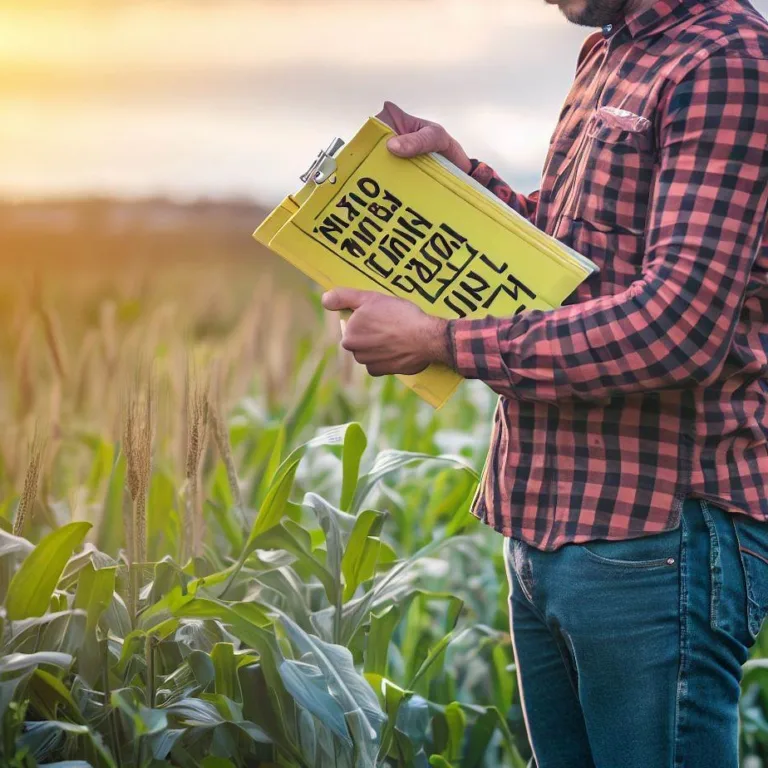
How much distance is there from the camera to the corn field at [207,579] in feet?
4.38

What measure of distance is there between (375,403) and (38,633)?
1554 mm

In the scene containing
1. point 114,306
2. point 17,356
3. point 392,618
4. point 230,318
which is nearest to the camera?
point 392,618

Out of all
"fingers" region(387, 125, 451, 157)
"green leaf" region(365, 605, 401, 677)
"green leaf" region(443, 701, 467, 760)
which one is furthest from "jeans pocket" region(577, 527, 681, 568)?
"green leaf" region(443, 701, 467, 760)

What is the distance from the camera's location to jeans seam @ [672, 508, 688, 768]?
116cm

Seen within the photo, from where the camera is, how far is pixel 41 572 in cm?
133

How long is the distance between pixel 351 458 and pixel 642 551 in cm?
59

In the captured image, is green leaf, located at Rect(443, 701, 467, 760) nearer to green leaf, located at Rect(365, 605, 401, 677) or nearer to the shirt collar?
green leaf, located at Rect(365, 605, 401, 677)

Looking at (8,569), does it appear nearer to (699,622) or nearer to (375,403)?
(699,622)

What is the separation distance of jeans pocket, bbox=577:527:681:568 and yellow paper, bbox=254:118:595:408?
9.2 inches

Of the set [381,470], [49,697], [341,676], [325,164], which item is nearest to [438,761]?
[341,676]

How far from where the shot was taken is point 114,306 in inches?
88.7

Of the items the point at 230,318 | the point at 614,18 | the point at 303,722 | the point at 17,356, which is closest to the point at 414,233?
the point at 614,18

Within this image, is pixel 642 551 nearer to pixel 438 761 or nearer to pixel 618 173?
pixel 618 173

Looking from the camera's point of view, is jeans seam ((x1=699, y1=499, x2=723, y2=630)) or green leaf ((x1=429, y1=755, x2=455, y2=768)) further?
green leaf ((x1=429, y1=755, x2=455, y2=768))
